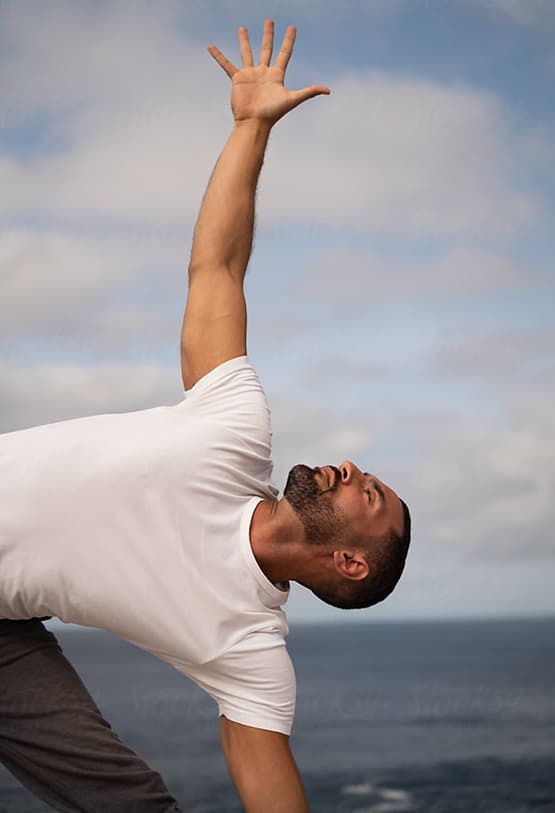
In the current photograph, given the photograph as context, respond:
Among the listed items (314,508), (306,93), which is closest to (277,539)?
(314,508)

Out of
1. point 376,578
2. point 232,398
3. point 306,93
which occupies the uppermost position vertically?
point 306,93

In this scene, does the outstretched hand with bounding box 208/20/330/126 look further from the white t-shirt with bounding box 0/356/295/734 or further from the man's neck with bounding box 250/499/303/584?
the man's neck with bounding box 250/499/303/584

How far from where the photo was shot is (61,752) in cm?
268

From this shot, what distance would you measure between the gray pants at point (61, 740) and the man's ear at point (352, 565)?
0.70 meters

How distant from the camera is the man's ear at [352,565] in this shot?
8.71 feet

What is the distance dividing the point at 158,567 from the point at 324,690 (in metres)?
56.1

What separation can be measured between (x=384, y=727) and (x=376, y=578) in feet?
158

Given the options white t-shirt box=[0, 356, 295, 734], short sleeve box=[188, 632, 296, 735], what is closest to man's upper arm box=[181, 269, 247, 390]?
white t-shirt box=[0, 356, 295, 734]

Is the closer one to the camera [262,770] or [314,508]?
[262,770]

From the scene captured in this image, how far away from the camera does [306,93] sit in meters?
3.03

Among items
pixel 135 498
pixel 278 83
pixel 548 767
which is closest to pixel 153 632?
pixel 135 498

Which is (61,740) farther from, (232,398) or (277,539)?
(232,398)

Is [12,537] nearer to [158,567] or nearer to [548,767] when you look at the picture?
[158,567]

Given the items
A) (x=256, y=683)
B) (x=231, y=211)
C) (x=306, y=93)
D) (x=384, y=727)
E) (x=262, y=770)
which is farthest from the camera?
(x=384, y=727)
